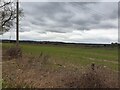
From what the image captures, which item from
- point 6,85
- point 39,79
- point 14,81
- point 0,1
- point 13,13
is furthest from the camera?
point 13,13

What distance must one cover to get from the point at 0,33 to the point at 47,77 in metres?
32.0

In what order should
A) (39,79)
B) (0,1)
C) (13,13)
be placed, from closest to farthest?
(39,79) < (0,1) < (13,13)

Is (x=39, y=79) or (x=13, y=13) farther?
(x=13, y=13)

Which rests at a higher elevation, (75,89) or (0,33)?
(0,33)

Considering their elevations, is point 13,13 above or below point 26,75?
above

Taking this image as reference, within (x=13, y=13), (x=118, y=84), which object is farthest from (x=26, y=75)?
(x=13, y=13)

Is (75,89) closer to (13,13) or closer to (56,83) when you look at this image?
(56,83)

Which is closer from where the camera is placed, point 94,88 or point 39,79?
point 94,88

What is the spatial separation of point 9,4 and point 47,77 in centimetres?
3254

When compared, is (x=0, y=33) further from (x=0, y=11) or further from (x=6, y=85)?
(x=6, y=85)

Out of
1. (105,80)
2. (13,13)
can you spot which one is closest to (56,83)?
(105,80)

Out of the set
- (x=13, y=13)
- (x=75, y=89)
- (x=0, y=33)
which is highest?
(x=13, y=13)

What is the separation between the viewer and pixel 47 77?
13.0 meters

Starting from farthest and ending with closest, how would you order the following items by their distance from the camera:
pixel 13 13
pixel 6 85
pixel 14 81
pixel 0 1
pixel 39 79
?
pixel 13 13
pixel 0 1
pixel 39 79
pixel 14 81
pixel 6 85
